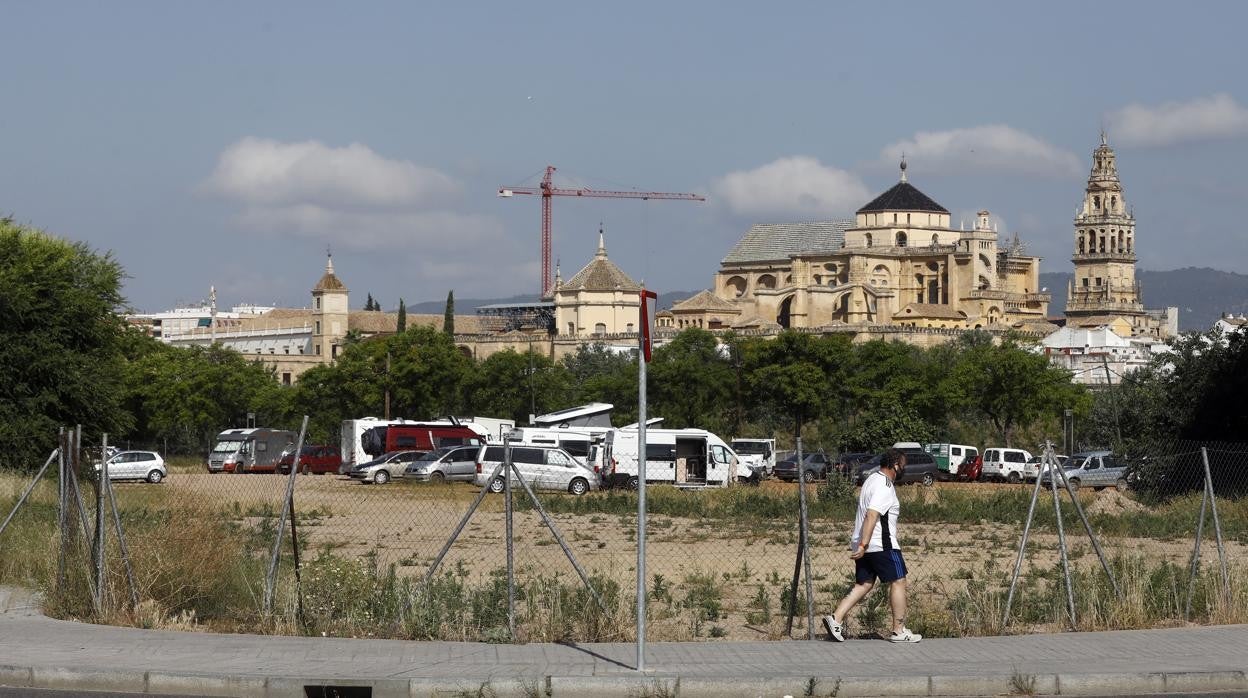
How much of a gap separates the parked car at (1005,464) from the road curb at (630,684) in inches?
1877

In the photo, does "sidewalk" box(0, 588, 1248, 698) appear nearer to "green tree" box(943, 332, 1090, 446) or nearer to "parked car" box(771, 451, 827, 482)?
"parked car" box(771, 451, 827, 482)

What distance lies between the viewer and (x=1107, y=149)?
17638cm

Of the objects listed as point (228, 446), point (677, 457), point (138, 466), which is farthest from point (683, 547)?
point (228, 446)

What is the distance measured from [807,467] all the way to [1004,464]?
767 centimetres

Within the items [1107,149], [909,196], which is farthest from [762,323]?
[1107,149]

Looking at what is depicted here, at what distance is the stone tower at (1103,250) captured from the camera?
584ft

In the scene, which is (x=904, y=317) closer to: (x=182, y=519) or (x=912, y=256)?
(x=912, y=256)

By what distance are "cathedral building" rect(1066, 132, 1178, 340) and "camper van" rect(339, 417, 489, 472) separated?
128017mm

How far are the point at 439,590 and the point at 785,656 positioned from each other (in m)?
3.58

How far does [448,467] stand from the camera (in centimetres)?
4819

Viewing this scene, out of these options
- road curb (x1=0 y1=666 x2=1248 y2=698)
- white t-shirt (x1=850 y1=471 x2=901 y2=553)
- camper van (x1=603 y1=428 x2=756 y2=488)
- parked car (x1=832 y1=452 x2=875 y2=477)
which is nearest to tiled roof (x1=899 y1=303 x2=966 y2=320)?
parked car (x1=832 y1=452 x2=875 y2=477)

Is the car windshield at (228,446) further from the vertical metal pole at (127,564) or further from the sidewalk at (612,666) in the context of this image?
the sidewalk at (612,666)

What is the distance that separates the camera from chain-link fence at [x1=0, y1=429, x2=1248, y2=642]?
16188mm

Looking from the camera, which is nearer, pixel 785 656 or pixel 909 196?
pixel 785 656
